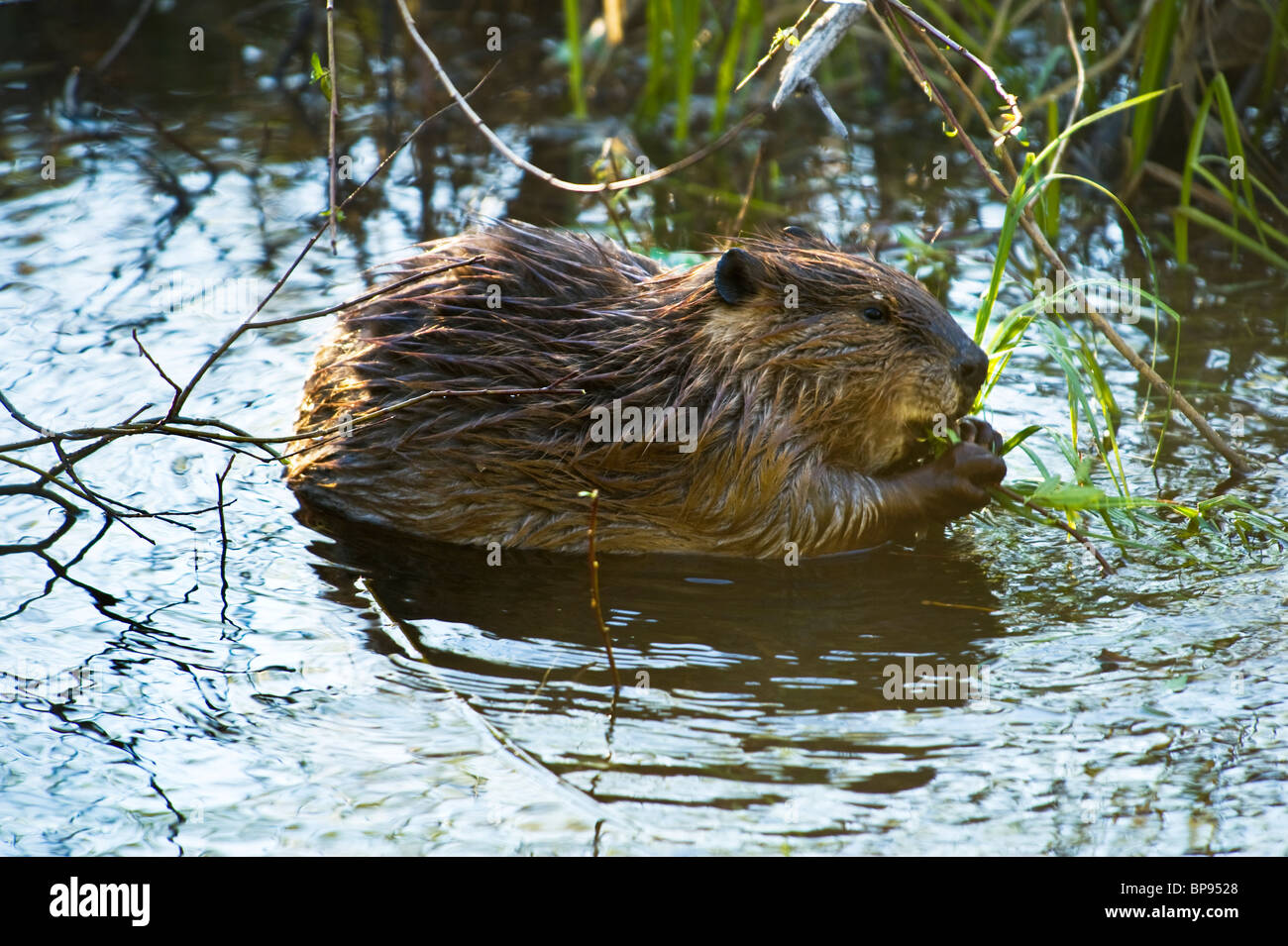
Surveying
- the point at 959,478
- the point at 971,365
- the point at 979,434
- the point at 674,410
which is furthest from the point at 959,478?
the point at 674,410

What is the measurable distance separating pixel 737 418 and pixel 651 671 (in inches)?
35.8

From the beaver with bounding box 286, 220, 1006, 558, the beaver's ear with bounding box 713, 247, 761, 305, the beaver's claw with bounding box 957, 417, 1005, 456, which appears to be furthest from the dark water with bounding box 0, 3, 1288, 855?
the beaver's ear with bounding box 713, 247, 761, 305

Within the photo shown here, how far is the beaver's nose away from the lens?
3.94 m

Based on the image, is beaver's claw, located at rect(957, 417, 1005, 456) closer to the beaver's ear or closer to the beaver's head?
the beaver's head

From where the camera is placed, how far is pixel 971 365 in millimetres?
3941

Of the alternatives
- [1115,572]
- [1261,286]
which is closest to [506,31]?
[1261,286]

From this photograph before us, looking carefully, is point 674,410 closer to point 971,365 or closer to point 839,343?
point 839,343

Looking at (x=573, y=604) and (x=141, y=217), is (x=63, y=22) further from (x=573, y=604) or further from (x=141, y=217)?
(x=573, y=604)

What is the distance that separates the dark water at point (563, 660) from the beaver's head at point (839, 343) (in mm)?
450

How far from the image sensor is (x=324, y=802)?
2.92 metres

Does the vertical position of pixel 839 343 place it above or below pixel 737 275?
below

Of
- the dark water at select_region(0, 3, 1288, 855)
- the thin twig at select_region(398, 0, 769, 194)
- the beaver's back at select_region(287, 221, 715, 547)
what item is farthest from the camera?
the beaver's back at select_region(287, 221, 715, 547)

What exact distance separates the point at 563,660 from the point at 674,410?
2.86 ft

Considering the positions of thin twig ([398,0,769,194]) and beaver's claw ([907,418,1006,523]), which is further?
beaver's claw ([907,418,1006,523])
